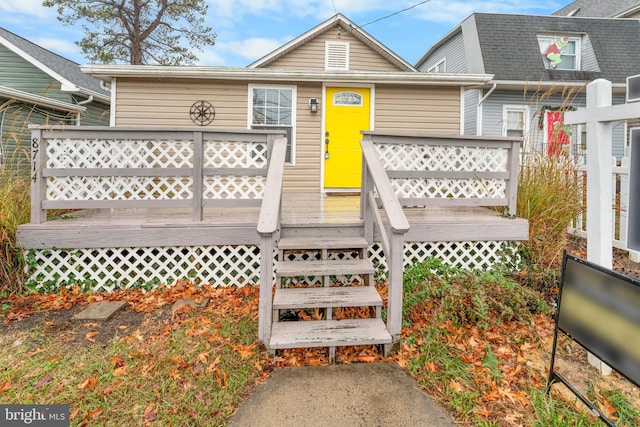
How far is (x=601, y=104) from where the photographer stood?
2443 mm

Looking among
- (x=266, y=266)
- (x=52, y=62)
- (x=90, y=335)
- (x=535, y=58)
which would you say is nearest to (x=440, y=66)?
(x=535, y=58)

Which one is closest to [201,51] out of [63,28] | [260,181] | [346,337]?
[63,28]

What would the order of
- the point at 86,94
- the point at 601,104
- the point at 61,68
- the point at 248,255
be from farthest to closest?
the point at 61,68 < the point at 86,94 < the point at 248,255 < the point at 601,104

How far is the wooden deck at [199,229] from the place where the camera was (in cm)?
366

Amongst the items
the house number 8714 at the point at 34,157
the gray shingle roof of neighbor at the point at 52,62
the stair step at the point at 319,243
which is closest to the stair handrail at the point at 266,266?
the stair step at the point at 319,243

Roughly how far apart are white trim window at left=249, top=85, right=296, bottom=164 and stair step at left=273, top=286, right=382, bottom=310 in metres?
4.77

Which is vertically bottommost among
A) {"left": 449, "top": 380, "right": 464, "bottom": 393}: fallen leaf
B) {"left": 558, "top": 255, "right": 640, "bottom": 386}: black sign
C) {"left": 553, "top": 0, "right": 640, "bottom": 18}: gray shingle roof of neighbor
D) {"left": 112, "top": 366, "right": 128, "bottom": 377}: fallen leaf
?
{"left": 449, "top": 380, "right": 464, "bottom": 393}: fallen leaf

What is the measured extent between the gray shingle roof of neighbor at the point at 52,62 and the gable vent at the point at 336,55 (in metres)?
7.26

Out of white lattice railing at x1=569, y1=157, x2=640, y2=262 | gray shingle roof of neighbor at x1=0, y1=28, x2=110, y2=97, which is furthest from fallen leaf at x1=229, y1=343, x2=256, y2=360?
gray shingle roof of neighbor at x1=0, y1=28, x2=110, y2=97

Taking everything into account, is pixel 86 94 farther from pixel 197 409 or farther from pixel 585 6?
pixel 585 6

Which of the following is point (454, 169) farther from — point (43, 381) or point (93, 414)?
point (43, 381)

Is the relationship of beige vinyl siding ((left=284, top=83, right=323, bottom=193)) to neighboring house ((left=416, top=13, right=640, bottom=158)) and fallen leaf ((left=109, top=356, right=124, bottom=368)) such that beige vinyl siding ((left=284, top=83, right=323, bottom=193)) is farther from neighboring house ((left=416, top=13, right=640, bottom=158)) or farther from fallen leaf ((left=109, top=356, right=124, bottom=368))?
neighboring house ((left=416, top=13, right=640, bottom=158))

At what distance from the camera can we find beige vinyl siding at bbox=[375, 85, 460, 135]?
750 centimetres

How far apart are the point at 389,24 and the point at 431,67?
4.98 metres
